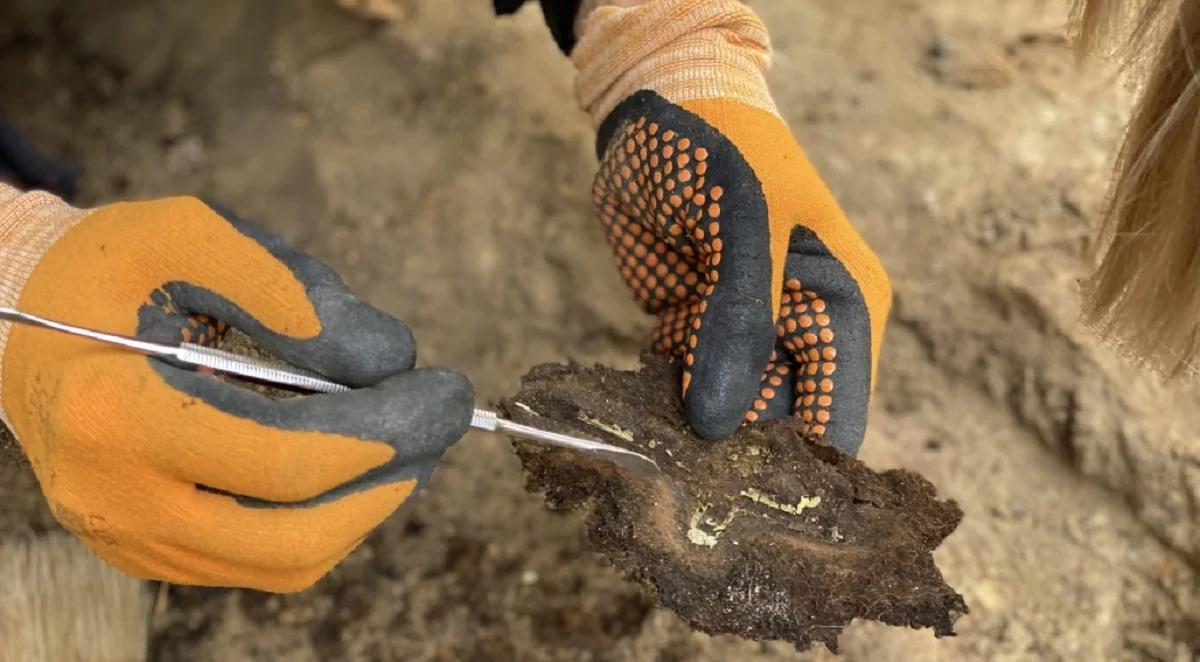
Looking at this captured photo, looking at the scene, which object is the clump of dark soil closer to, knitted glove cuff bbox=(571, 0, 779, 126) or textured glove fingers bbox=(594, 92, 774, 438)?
textured glove fingers bbox=(594, 92, 774, 438)

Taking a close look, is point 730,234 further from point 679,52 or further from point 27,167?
point 27,167

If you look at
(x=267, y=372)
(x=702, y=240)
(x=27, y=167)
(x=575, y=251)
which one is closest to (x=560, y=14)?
A: (x=575, y=251)

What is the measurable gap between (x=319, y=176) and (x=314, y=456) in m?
1.35

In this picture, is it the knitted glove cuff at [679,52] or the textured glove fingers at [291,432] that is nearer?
the textured glove fingers at [291,432]

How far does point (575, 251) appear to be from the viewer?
1.89 meters

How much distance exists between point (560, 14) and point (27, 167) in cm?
139

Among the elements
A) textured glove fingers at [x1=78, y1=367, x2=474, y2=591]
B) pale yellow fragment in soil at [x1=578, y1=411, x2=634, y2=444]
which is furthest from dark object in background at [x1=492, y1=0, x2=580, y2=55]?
textured glove fingers at [x1=78, y1=367, x2=474, y2=591]

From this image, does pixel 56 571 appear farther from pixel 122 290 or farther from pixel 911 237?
Result: pixel 911 237

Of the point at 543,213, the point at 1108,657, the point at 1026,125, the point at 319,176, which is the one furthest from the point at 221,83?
the point at 1108,657

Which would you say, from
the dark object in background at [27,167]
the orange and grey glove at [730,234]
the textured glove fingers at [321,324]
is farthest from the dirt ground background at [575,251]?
the textured glove fingers at [321,324]

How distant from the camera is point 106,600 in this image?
4.38ft

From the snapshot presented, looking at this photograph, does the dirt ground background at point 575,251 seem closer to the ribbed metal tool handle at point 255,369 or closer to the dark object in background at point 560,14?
the dark object in background at point 560,14

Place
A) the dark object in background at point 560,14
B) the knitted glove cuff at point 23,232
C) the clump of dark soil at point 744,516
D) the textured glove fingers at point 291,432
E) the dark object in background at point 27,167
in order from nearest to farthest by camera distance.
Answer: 1. the textured glove fingers at point 291,432
2. the knitted glove cuff at point 23,232
3. the clump of dark soil at point 744,516
4. the dark object in background at point 560,14
5. the dark object in background at point 27,167

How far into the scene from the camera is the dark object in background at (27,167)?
6.81ft
